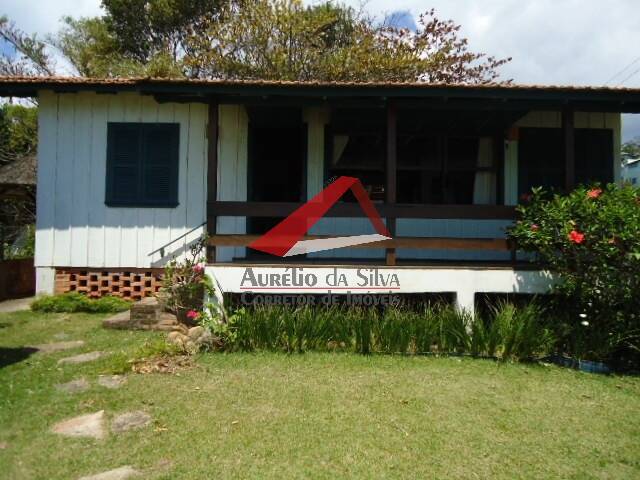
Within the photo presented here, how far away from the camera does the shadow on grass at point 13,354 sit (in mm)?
4963

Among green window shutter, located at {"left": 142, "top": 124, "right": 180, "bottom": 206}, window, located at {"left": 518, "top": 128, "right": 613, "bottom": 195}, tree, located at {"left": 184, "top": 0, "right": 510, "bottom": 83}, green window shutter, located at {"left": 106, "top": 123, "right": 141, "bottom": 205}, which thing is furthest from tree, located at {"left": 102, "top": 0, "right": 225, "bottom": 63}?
window, located at {"left": 518, "top": 128, "right": 613, "bottom": 195}

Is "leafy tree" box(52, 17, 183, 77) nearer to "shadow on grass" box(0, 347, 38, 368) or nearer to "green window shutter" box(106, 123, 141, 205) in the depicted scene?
"green window shutter" box(106, 123, 141, 205)

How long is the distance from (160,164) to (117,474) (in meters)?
5.84

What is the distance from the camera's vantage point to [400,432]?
344 cm

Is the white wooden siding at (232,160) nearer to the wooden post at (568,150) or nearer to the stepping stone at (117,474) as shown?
the stepping stone at (117,474)

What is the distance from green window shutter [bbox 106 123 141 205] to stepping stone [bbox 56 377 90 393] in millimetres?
3928

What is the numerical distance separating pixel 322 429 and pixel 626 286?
3.92 metres

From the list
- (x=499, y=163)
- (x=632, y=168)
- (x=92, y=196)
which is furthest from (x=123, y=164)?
(x=632, y=168)

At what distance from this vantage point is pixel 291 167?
8781 millimetres

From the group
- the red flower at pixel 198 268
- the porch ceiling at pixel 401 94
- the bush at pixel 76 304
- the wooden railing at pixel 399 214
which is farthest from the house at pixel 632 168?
the bush at pixel 76 304

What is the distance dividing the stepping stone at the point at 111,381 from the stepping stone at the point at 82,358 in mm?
669

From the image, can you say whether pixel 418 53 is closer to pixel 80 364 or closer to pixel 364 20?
pixel 364 20

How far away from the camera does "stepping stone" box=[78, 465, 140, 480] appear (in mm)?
2768

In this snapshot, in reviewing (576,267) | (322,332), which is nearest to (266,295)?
(322,332)
